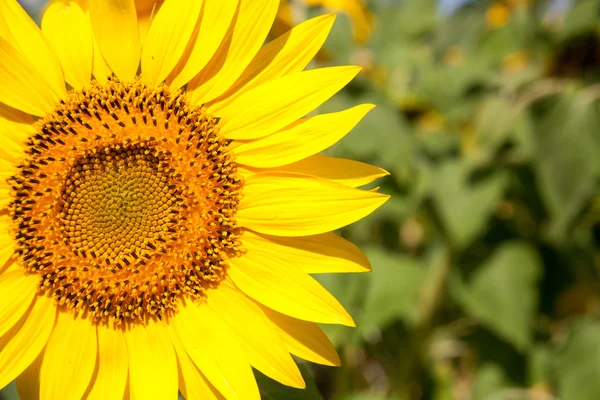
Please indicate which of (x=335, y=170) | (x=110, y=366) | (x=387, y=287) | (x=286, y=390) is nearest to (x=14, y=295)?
(x=110, y=366)

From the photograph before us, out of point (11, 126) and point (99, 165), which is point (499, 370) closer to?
point (99, 165)

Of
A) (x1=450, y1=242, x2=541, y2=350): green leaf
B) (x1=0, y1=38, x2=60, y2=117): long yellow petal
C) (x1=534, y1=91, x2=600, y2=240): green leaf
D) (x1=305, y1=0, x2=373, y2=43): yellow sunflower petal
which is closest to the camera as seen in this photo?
(x1=0, y1=38, x2=60, y2=117): long yellow petal

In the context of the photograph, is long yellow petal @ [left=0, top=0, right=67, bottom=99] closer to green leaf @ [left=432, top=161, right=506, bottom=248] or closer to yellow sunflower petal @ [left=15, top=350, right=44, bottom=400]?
yellow sunflower petal @ [left=15, top=350, right=44, bottom=400]

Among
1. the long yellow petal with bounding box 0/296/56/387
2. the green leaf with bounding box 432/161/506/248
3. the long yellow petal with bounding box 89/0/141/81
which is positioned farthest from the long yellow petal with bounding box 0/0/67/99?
the green leaf with bounding box 432/161/506/248

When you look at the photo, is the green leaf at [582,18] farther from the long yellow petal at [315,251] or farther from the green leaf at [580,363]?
the long yellow petal at [315,251]

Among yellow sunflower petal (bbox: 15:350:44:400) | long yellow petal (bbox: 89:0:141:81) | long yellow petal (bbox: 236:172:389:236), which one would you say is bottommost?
yellow sunflower petal (bbox: 15:350:44:400)

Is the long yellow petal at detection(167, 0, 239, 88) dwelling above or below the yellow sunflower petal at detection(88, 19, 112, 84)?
above
